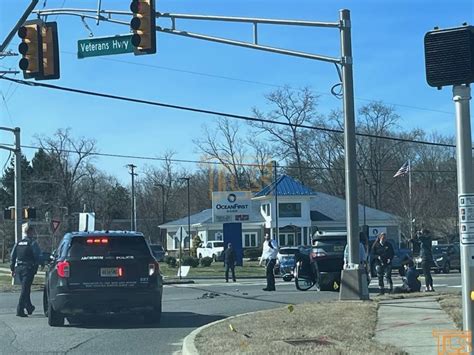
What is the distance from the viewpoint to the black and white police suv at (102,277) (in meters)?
14.0

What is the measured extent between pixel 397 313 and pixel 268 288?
1036cm

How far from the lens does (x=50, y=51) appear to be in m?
16.6

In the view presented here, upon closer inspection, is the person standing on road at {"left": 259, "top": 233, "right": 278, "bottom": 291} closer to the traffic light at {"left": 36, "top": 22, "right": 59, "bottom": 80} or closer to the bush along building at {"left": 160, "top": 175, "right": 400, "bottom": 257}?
the traffic light at {"left": 36, "top": 22, "right": 59, "bottom": 80}

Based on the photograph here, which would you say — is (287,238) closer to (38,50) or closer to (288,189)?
(288,189)

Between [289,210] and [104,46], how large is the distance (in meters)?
53.5

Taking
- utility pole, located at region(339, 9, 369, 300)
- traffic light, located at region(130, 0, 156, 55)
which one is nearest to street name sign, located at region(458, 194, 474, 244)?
traffic light, located at region(130, 0, 156, 55)

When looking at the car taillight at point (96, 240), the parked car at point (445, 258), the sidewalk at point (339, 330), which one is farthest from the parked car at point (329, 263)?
the parked car at point (445, 258)

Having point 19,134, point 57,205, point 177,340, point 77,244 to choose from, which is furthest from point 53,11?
point 57,205

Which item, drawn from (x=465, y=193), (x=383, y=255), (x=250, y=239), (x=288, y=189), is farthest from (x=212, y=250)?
(x=465, y=193)

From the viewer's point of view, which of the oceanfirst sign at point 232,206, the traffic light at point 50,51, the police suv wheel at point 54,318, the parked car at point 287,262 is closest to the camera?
the police suv wheel at point 54,318

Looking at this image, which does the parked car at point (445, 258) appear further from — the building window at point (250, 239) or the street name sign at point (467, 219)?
the building window at point (250, 239)

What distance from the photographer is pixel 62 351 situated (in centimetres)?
1127

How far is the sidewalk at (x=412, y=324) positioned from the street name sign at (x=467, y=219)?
3562 millimetres

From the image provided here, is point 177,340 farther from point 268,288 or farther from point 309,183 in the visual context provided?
point 309,183
